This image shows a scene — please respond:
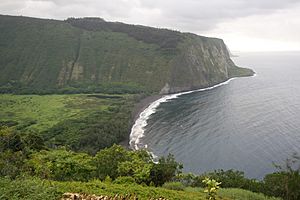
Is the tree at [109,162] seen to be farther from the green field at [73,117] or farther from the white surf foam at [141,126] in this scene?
the white surf foam at [141,126]

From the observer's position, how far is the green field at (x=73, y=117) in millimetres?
102688

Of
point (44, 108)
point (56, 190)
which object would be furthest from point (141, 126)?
point (56, 190)

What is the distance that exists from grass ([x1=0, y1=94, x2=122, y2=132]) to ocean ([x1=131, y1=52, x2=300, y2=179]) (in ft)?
85.1

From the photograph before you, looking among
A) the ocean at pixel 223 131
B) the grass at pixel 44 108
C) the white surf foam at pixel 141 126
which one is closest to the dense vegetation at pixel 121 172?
the ocean at pixel 223 131

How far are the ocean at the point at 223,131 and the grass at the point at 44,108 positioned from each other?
25.9 meters

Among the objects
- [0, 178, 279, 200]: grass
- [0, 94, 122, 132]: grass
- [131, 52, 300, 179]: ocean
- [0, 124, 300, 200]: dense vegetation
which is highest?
[0, 178, 279, 200]: grass

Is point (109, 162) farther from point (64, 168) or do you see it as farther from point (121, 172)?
point (64, 168)

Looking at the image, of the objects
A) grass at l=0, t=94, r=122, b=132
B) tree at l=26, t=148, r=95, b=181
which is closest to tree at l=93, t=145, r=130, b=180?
tree at l=26, t=148, r=95, b=181

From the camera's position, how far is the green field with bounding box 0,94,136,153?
103 meters

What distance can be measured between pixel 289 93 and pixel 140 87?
8318 centimetres

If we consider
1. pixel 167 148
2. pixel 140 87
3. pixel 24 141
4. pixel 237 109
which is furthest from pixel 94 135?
pixel 140 87

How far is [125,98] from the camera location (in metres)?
170

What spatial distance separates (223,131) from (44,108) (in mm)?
78339

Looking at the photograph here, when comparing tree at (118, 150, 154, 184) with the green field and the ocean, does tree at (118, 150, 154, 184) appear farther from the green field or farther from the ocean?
the green field
